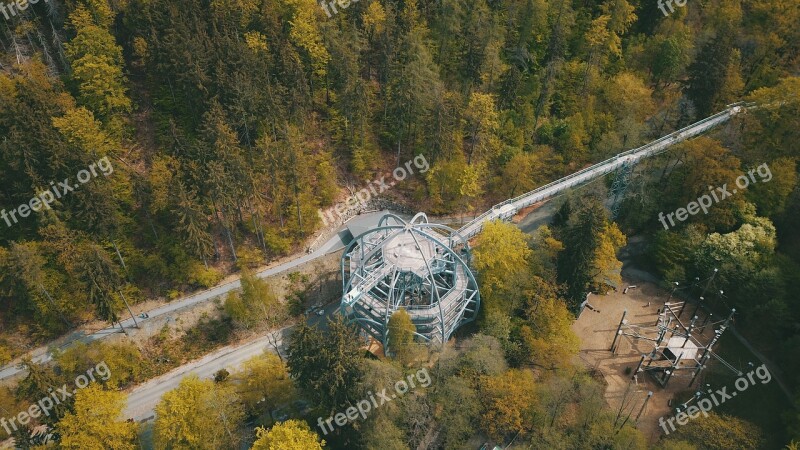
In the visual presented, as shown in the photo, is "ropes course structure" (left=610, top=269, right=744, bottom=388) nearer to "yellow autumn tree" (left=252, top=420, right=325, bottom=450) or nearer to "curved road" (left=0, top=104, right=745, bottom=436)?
"curved road" (left=0, top=104, right=745, bottom=436)

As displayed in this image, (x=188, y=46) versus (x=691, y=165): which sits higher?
(x=188, y=46)

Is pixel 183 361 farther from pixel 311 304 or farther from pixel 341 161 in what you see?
pixel 341 161

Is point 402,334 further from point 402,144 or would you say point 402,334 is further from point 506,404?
point 402,144

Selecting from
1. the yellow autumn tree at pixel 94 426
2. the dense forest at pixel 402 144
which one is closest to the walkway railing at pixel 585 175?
the dense forest at pixel 402 144

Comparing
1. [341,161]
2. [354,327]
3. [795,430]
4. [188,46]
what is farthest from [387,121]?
[795,430]

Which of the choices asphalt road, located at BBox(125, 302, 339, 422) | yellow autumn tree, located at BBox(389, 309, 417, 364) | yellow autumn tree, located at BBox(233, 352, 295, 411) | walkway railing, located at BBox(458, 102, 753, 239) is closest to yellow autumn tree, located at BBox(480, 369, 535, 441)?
yellow autumn tree, located at BBox(389, 309, 417, 364)

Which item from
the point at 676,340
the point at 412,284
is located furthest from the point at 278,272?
the point at 676,340
